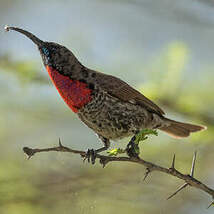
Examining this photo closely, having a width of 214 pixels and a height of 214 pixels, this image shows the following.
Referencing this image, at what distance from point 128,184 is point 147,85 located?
1277mm

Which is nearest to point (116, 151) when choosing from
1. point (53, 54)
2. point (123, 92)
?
point (53, 54)

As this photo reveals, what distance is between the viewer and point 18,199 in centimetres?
599

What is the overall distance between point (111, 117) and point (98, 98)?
0.24 metres

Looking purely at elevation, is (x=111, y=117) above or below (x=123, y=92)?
below

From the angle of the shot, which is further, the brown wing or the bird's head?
the brown wing

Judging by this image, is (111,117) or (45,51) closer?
(45,51)

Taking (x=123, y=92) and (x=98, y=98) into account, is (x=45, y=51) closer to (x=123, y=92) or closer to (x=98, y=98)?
Result: (x=98, y=98)

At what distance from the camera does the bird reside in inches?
214

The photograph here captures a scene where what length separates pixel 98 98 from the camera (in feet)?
18.7

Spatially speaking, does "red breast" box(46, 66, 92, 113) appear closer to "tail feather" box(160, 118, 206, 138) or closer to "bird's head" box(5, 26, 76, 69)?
"bird's head" box(5, 26, 76, 69)

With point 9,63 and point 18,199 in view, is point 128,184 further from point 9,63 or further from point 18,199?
point 9,63

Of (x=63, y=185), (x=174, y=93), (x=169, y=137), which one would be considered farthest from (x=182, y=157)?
(x=63, y=185)

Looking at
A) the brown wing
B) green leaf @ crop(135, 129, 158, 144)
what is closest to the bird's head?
the brown wing

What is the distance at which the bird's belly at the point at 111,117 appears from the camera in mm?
5668
